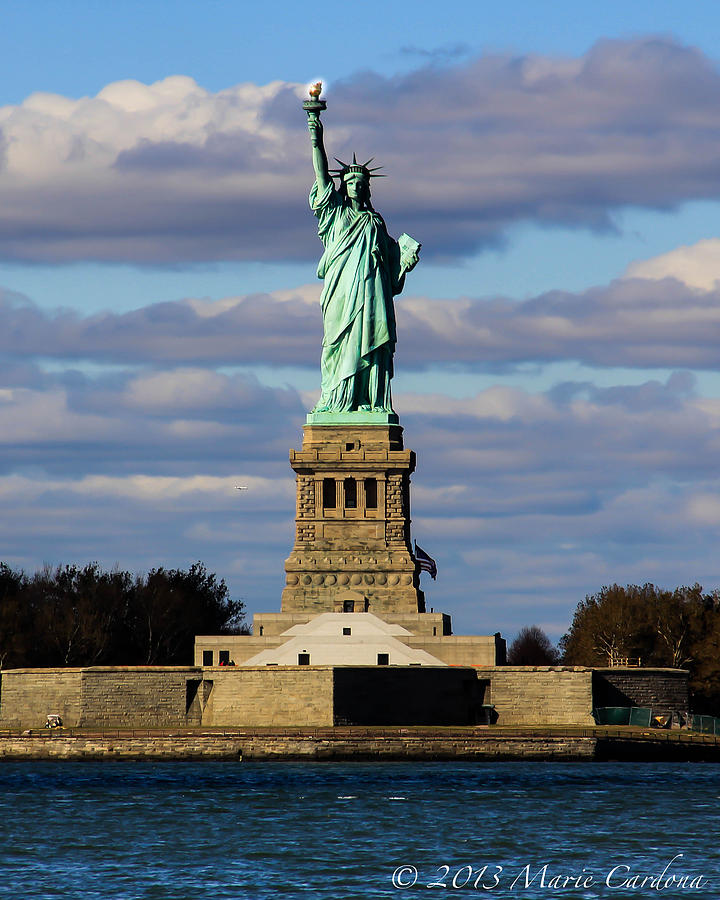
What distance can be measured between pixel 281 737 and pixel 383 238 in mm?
23487

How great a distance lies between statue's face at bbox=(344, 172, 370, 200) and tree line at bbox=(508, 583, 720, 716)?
25.4 meters

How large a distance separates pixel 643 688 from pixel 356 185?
23.2 m

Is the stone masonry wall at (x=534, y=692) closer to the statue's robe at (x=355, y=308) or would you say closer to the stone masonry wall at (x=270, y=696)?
the stone masonry wall at (x=270, y=696)

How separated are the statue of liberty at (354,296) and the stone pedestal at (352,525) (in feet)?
5.88

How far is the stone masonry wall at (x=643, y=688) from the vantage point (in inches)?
2933

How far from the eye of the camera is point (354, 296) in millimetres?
81375

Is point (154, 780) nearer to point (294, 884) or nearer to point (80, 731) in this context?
point (80, 731)

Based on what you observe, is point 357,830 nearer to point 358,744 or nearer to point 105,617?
point 358,744

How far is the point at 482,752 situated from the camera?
6831 centimetres

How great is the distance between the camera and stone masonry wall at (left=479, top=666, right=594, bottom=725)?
72812 mm

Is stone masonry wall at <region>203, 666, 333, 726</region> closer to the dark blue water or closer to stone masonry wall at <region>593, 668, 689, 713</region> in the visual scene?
the dark blue water
